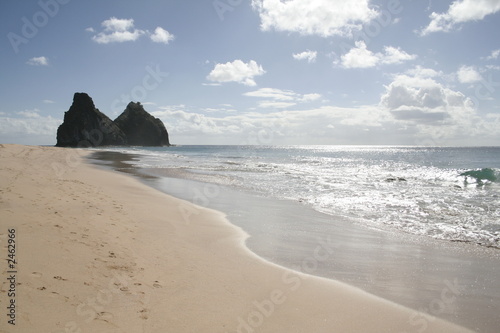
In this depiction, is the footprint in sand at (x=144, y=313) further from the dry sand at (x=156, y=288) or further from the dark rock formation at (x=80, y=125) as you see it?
the dark rock formation at (x=80, y=125)

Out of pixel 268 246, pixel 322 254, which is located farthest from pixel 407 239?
pixel 268 246

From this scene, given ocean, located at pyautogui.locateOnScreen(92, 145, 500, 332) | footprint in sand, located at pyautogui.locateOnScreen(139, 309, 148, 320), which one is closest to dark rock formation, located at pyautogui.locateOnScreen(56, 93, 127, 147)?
ocean, located at pyautogui.locateOnScreen(92, 145, 500, 332)

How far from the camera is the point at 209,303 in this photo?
4184mm

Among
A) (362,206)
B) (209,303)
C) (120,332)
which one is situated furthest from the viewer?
(362,206)

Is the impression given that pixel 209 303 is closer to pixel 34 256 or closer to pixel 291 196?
pixel 34 256

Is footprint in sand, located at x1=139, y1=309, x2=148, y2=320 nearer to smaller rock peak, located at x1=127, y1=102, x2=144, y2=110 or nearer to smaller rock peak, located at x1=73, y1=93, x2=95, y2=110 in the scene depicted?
smaller rock peak, located at x1=73, y1=93, x2=95, y2=110

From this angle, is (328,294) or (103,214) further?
(103,214)

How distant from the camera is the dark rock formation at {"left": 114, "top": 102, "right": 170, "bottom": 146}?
154 metres

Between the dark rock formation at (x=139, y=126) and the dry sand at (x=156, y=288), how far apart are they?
518ft

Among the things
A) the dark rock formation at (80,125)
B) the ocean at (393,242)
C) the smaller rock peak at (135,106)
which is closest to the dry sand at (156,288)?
the ocean at (393,242)

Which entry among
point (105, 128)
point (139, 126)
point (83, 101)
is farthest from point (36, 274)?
point (139, 126)

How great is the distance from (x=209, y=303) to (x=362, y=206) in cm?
968

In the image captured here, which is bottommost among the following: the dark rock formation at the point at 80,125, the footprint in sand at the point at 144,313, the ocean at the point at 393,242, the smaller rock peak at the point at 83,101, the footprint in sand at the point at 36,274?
the ocean at the point at 393,242

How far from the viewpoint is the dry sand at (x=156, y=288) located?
3516mm
